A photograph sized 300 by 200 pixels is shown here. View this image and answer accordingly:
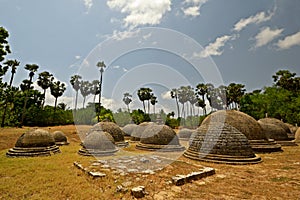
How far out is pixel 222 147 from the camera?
47.7ft

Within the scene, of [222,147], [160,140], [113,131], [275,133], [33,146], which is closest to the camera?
[222,147]

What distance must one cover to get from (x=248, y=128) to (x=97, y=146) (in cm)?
1507

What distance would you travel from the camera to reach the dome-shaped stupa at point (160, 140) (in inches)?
833

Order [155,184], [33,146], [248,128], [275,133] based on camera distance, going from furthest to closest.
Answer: [275,133] → [248,128] → [33,146] → [155,184]

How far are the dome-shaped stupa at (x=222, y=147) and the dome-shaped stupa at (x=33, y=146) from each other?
13008 millimetres

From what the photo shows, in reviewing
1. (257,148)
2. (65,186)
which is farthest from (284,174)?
(65,186)

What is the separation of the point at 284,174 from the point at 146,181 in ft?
26.7

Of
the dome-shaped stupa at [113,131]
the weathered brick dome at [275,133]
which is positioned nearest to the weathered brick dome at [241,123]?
the weathered brick dome at [275,133]

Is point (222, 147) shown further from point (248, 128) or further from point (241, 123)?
point (248, 128)

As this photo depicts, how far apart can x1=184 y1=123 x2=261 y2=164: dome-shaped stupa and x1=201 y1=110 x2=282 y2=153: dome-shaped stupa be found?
277 centimetres

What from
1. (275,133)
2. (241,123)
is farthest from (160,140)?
(275,133)

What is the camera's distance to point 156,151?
67.8ft

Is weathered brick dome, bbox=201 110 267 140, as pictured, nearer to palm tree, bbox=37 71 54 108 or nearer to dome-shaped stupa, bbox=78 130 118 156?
dome-shaped stupa, bbox=78 130 118 156

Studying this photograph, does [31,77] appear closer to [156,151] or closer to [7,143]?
[7,143]
